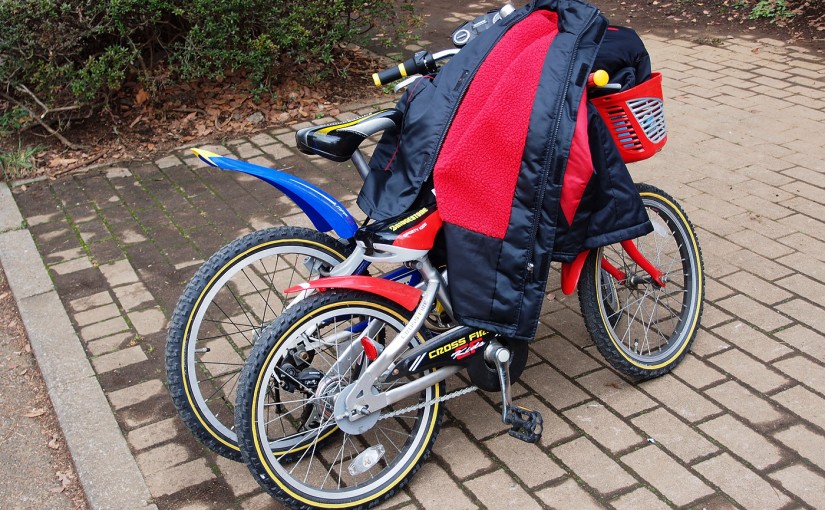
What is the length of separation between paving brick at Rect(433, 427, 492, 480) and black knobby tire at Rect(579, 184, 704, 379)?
678 millimetres

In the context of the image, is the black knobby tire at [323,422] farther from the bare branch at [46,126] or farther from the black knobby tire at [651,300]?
the bare branch at [46,126]

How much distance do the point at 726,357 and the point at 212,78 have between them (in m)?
4.46

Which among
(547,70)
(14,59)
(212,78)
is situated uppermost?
(547,70)

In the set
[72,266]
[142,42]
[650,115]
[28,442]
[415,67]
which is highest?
[415,67]

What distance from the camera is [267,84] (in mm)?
6711

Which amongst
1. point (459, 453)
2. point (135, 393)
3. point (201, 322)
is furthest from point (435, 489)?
point (135, 393)

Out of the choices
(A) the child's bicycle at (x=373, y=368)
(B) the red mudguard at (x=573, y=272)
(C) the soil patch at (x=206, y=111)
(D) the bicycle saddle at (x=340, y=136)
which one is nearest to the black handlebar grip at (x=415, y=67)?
(A) the child's bicycle at (x=373, y=368)

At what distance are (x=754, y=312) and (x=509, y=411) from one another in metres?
1.60

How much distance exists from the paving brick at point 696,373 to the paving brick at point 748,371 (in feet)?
0.18

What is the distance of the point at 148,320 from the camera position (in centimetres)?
430

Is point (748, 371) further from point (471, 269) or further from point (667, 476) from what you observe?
point (471, 269)

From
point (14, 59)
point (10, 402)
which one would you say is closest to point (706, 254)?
point (10, 402)

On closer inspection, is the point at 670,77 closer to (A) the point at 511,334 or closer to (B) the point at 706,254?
(B) the point at 706,254

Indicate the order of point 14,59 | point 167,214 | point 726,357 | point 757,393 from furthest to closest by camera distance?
point 14,59, point 167,214, point 726,357, point 757,393
